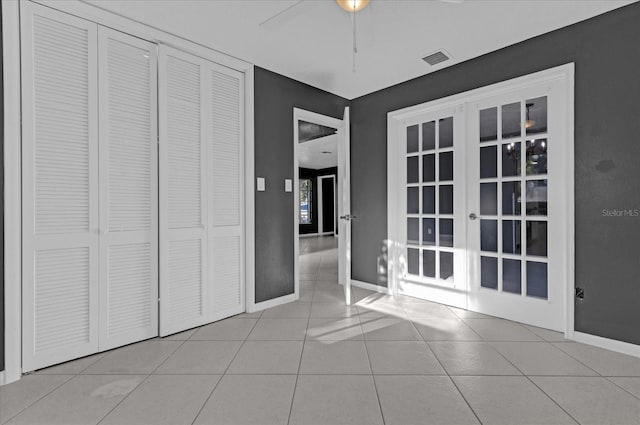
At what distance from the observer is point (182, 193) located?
105 inches

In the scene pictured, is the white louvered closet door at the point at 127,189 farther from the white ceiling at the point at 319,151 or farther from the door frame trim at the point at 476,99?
the white ceiling at the point at 319,151

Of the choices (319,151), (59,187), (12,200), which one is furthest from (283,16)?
(319,151)

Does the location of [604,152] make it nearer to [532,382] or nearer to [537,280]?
[537,280]

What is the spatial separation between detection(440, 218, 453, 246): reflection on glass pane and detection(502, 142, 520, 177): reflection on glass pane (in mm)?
709

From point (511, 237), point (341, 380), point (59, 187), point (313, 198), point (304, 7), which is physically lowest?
point (341, 380)

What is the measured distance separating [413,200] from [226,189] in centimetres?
211

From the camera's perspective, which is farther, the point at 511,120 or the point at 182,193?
the point at 511,120

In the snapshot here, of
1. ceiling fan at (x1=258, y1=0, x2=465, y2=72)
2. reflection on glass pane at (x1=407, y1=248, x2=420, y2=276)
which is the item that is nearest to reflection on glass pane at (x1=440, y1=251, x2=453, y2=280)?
reflection on glass pane at (x1=407, y1=248, x2=420, y2=276)

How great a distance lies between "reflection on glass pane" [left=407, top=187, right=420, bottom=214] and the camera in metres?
3.59

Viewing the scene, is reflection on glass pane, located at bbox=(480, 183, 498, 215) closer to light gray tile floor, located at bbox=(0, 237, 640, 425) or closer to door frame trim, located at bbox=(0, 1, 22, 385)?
light gray tile floor, located at bbox=(0, 237, 640, 425)

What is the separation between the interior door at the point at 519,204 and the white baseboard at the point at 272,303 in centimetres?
191

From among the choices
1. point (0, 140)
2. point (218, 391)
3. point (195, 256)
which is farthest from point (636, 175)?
point (0, 140)

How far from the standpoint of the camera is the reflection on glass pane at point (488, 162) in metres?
2.96

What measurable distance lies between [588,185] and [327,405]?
251cm
